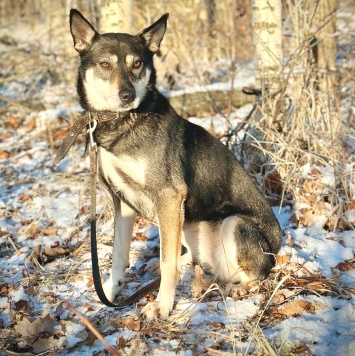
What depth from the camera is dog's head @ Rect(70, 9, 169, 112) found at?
3.35 metres

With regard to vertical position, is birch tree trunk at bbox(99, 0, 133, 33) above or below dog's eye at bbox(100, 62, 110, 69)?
above

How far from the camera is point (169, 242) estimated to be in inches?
129

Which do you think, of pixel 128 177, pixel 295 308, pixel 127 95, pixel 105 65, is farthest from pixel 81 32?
pixel 295 308

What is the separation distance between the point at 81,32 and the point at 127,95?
2.35ft

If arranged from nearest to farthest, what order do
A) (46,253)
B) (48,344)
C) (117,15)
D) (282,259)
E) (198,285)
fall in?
(48,344)
(198,285)
(282,259)
(46,253)
(117,15)

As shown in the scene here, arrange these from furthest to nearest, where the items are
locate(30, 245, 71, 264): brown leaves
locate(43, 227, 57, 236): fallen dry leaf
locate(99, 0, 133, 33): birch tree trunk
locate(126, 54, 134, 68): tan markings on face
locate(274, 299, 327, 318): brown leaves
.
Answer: locate(99, 0, 133, 33): birch tree trunk
locate(43, 227, 57, 236): fallen dry leaf
locate(30, 245, 71, 264): brown leaves
locate(126, 54, 134, 68): tan markings on face
locate(274, 299, 327, 318): brown leaves

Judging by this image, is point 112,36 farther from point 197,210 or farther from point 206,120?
point 206,120

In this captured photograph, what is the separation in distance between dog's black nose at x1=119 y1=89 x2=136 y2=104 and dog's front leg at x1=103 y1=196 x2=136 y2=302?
0.84 metres

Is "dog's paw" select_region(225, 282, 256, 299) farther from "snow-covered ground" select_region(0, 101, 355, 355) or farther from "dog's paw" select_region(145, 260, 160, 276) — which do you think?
"dog's paw" select_region(145, 260, 160, 276)

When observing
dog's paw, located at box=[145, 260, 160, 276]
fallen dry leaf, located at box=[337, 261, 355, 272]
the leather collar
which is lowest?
dog's paw, located at box=[145, 260, 160, 276]

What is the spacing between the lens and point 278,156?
16.0 feet

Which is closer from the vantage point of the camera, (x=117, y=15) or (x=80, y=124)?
(x=80, y=124)

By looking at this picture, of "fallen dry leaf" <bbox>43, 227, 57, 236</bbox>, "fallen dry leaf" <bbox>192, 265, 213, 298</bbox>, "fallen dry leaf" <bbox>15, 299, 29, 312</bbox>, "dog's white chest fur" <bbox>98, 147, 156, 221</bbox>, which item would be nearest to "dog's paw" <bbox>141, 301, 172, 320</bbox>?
"fallen dry leaf" <bbox>192, 265, 213, 298</bbox>

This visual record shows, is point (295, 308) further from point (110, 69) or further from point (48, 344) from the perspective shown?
point (110, 69)
